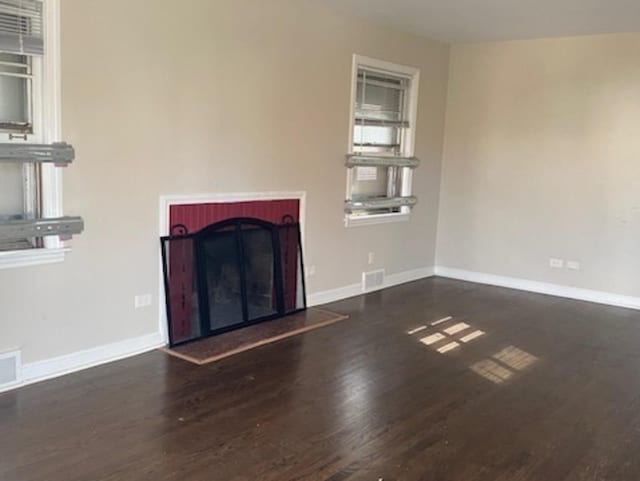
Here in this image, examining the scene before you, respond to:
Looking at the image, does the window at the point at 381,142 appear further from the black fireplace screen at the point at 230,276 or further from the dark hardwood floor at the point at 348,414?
the dark hardwood floor at the point at 348,414

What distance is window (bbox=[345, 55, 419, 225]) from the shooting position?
232 inches

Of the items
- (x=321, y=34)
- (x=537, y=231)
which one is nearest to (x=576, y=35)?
(x=537, y=231)

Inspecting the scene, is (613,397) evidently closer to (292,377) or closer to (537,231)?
(292,377)

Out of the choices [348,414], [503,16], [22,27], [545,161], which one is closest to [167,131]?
[22,27]

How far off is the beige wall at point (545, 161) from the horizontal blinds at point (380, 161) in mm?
783

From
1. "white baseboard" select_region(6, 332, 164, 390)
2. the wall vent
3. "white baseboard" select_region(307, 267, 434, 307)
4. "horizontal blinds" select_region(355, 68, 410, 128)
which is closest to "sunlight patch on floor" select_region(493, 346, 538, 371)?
"white baseboard" select_region(307, 267, 434, 307)

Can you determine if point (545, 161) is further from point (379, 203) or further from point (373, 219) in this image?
point (373, 219)

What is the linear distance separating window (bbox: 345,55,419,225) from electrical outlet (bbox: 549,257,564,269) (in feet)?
5.57

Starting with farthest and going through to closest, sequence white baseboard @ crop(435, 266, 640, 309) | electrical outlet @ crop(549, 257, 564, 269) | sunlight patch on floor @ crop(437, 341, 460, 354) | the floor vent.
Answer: electrical outlet @ crop(549, 257, 564, 269) < the floor vent < white baseboard @ crop(435, 266, 640, 309) < sunlight patch on floor @ crop(437, 341, 460, 354)

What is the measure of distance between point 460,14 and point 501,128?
175cm

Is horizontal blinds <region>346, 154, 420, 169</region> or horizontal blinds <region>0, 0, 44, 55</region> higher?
horizontal blinds <region>0, 0, 44, 55</region>

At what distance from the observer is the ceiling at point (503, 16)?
4922 mm

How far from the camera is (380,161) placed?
6121 millimetres

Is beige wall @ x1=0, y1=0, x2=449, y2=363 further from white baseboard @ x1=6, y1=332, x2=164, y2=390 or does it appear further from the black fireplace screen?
the black fireplace screen
